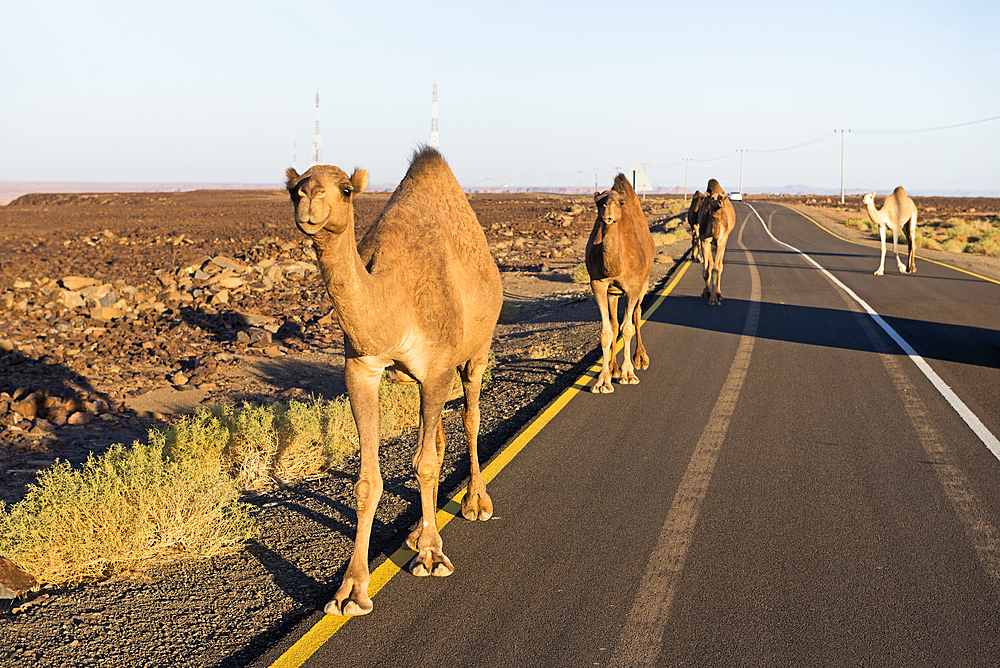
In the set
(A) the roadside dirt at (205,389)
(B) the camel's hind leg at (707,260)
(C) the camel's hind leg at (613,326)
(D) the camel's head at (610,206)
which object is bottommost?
(A) the roadside dirt at (205,389)

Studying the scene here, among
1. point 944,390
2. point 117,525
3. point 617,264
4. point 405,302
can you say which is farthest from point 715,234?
point 117,525

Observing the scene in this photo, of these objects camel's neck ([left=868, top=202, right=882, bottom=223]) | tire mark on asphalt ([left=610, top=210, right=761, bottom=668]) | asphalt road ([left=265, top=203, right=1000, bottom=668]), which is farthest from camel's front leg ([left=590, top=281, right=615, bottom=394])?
camel's neck ([left=868, top=202, right=882, bottom=223])

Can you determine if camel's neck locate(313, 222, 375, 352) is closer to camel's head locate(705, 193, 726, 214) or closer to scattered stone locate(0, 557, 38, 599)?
scattered stone locate(0, 557, 38, 599)

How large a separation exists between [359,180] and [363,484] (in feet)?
5.98

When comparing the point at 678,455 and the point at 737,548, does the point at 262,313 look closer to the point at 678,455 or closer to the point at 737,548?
the point at 678,455

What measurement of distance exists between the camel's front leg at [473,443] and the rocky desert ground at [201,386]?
0.49m

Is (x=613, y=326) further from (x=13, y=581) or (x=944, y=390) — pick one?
(x=13, y=581)

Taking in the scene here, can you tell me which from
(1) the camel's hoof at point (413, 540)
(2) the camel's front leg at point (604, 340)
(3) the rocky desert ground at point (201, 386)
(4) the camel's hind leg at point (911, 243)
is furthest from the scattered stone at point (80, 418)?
(4) the camel's hind leg at point (911, 243)

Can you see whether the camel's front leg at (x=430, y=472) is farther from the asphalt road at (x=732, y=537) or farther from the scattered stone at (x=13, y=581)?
the scattered stone at (x=13, y=581)

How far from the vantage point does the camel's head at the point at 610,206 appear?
29.5 feet

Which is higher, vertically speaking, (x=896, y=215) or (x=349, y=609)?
(x=896, y=215)

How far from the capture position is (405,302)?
4.28 metres

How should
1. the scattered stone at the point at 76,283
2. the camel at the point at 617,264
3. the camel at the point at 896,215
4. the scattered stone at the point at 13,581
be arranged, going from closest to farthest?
the scattered stone at the point at 13,581 → the camel at the point at 617,264 → the scattered stone at the point at 76,283 → the camel at the point at 896,215

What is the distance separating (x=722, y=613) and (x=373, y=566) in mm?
2139
